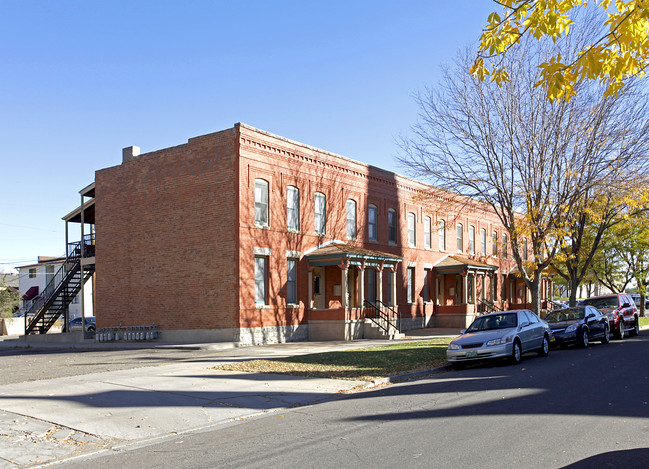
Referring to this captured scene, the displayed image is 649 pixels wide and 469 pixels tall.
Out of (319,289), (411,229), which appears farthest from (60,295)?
Result: (411,229)

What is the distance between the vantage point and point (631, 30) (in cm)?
750

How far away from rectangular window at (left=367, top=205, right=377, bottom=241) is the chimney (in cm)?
1242

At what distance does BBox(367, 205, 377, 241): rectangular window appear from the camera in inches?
1288

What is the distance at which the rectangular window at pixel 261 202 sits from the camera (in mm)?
26141

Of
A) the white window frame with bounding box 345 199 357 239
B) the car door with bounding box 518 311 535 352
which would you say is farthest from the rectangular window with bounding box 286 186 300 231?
the car door with bounding box 518 311 535 352

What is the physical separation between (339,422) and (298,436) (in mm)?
1021

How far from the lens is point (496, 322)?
17.2m

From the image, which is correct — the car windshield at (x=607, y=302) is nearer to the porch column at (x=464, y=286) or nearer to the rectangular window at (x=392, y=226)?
the porch column at (x=464, y=286)

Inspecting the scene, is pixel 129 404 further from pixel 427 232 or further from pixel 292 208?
pixel 427 232

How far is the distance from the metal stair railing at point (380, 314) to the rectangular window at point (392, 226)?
15.1ft

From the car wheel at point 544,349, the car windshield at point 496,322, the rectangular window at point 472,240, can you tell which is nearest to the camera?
the car windshield at point 496,322

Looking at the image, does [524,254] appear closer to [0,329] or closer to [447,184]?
[447,184]

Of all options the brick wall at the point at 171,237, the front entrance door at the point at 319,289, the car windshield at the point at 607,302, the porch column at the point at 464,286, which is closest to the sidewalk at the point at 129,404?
the brick wall at the point at 171,237

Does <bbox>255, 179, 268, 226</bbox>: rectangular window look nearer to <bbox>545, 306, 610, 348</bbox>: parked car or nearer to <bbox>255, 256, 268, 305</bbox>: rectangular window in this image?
<bbox>255, 256, 268, 305</bbox>: rectangular window
